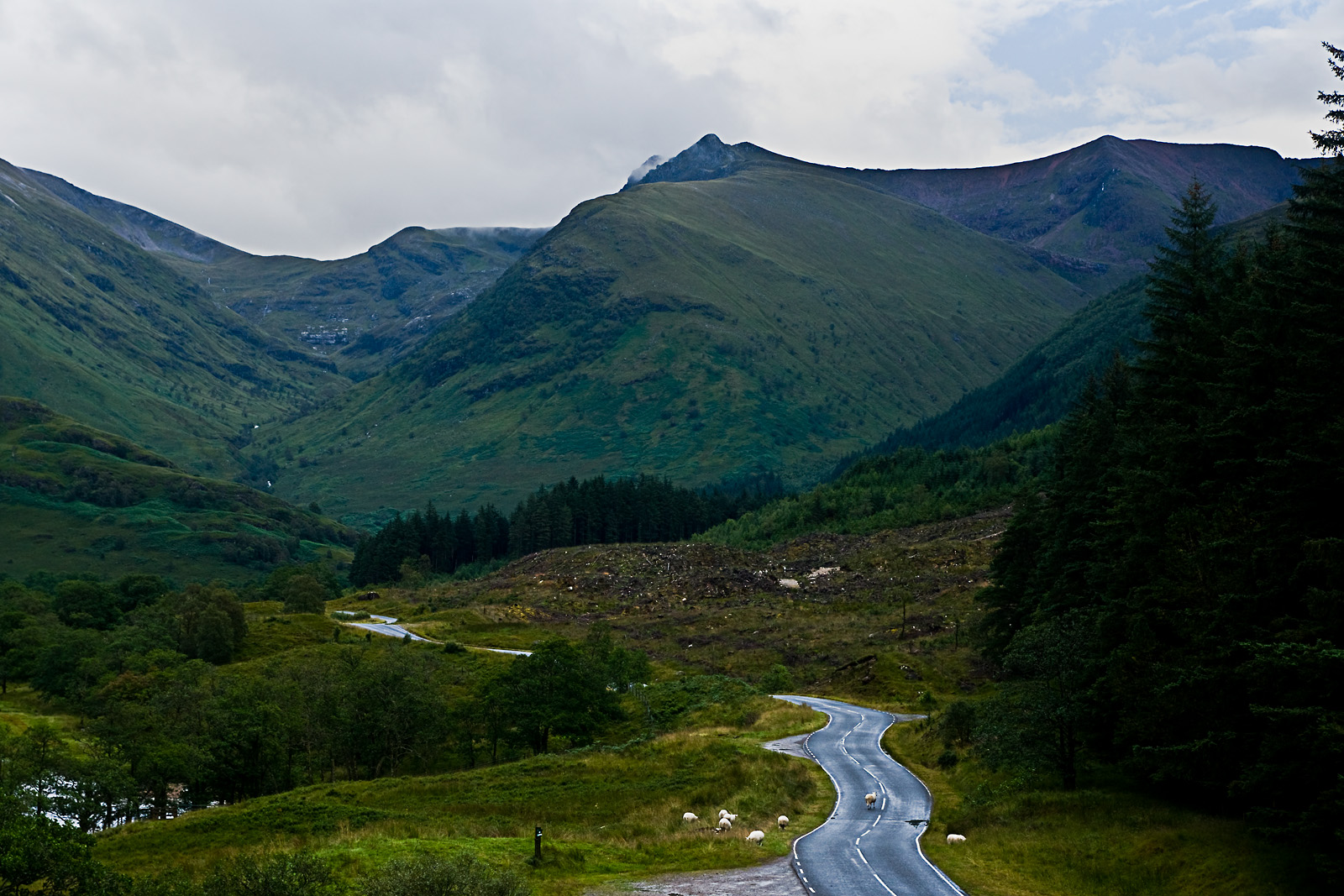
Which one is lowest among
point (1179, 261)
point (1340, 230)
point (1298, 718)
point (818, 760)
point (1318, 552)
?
point (818, 760)

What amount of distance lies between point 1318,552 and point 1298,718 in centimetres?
469

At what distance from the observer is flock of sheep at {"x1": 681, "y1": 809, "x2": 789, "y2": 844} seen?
35184mm

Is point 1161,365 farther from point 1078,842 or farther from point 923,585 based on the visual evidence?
point 923,585

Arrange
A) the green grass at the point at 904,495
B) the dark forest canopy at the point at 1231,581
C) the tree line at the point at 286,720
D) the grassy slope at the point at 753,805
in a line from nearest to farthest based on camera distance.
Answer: the dark forest canopy at the point at 1231,581, the grassy slope at the point at 753,805, the tree line at the point at 286,720, the green grass at the point at 904,495

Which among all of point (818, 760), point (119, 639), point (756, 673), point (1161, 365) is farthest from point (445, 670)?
point (1161, 365)

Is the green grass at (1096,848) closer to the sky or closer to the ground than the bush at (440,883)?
closer to the ground

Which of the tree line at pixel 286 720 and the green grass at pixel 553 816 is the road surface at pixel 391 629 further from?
the green grass at pixel 553 816

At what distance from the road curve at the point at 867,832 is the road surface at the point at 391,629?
183ft

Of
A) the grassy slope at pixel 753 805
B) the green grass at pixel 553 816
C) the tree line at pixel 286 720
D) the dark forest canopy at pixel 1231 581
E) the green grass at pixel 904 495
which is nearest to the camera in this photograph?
the dark forest canopy at pixel 1231 581

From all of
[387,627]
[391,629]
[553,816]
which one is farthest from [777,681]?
[387,627]

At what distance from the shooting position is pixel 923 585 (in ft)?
363

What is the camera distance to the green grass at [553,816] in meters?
33.3

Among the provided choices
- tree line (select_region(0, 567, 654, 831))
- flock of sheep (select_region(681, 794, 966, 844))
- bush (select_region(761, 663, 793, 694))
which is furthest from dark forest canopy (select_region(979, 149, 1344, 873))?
bush (select_region(761, 663, 793, 694))

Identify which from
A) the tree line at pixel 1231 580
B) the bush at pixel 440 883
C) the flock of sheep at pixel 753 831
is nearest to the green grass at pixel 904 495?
the tree line at pixel 1231 580
